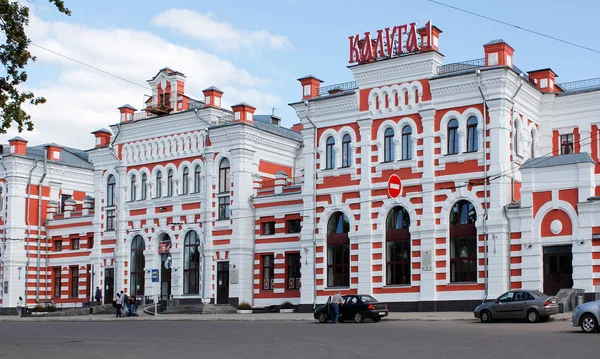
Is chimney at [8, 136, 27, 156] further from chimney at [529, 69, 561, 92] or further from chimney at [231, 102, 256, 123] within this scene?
chimney at [529, 69, 561, 92]

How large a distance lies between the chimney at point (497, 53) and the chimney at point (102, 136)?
29.7 m

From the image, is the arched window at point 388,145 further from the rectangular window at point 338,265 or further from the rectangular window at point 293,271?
the rectangular window at point 293,271

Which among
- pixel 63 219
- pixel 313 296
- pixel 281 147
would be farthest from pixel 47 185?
pixel 313 296

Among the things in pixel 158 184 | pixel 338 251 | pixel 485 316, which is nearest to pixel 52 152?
pixel 158 184

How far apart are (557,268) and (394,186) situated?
9187 millimetres

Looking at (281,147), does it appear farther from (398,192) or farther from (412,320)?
(412,320)

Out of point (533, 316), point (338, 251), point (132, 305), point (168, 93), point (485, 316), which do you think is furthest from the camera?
point (168, 93)

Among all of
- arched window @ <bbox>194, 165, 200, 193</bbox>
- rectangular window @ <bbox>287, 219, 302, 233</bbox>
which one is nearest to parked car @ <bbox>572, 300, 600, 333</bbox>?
rectangular window @ <bbox>287, 219, 302, 233</bbox>

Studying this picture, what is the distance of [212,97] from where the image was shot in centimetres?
5506

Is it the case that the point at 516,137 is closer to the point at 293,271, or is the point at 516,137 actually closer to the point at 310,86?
the point at 310,86

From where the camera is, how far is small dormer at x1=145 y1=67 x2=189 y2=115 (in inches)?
2215

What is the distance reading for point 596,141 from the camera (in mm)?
45188

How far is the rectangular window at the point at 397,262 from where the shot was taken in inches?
1773

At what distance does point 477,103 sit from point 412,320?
12.3 m
